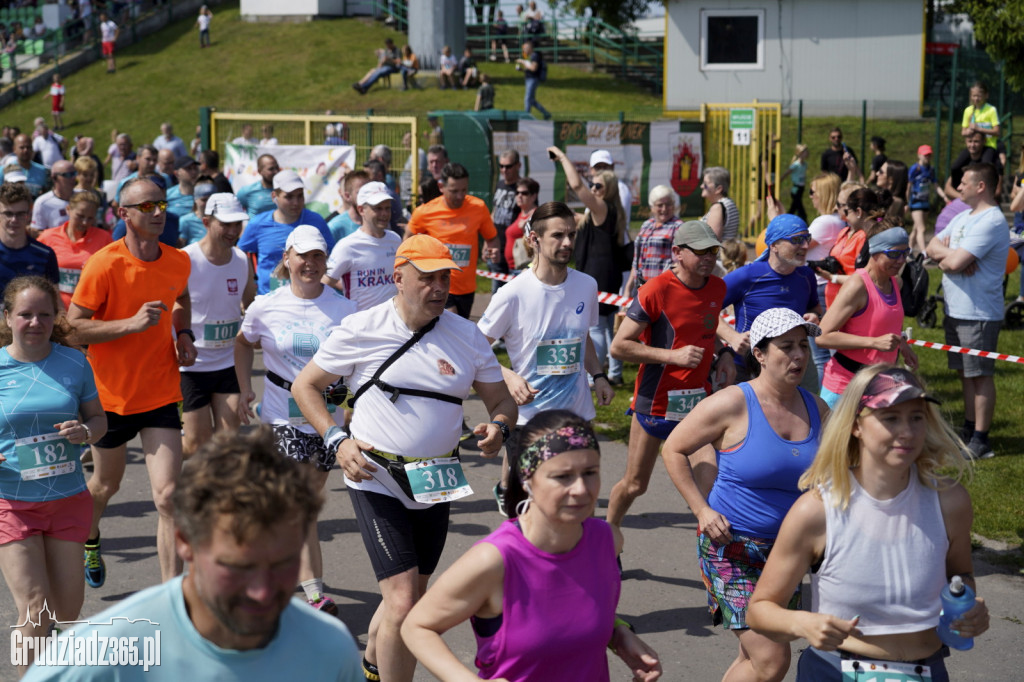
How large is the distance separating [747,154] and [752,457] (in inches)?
765

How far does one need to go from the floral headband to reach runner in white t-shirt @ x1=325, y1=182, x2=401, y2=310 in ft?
17.1

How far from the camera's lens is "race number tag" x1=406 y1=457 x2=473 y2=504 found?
4625 mm

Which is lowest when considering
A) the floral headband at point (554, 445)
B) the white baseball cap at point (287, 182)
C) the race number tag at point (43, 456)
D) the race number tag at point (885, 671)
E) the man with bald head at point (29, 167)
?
the race number tag at point (885, 671)

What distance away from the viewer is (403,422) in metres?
4.70

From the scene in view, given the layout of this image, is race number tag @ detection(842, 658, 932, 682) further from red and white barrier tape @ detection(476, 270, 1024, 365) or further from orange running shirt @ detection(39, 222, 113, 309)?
orange running shirt @ detection(39, 222, 113, 309)

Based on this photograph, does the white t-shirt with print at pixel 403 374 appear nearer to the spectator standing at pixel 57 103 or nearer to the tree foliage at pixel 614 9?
the spectator standing at pixel 57 103

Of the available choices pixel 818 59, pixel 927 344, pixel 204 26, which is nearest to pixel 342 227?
pixel 927 344

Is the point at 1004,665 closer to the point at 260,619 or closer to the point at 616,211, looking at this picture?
the point at 260,619

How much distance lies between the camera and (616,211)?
10.5 meters

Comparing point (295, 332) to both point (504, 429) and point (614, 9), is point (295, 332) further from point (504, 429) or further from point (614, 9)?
point (614, 9)

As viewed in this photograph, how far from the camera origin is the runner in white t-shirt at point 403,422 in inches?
182

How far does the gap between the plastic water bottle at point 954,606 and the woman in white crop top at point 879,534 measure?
0.05 m

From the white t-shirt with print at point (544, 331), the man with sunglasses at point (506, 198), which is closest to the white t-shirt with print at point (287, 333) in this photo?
the white t-shirt with print at point (544, 331)

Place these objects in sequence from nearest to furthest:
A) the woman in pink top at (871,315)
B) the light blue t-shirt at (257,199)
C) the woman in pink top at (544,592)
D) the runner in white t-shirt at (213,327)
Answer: the woman in pink top at (544,592) → the woman in pink top at (871,315) → the runner in white t-shirt at (213,327) → the light blue t-shirt at (257,199)
